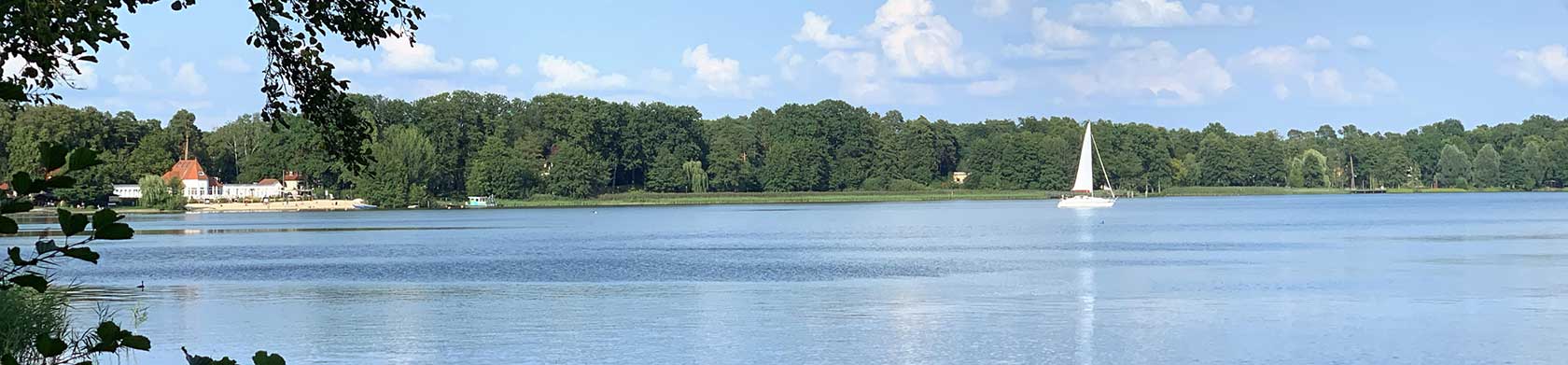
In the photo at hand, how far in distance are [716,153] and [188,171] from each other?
1728 inches

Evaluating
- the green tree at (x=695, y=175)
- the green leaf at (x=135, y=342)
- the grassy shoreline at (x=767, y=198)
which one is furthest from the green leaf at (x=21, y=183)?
the green tree at (x=695, y=175)

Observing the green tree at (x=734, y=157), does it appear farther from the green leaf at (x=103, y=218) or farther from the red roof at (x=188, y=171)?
the green leaf at (x=103, y=218)

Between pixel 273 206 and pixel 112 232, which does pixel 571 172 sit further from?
pixel 112 232

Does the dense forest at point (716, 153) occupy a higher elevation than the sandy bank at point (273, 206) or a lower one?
higher

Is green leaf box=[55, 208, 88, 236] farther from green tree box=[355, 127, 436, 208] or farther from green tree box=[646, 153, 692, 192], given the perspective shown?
green tree box=[646, 153, 692, 192]

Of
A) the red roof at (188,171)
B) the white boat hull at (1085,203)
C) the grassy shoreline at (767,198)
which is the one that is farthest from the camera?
the grassy shoreline at (767,198)

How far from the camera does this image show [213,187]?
124 m

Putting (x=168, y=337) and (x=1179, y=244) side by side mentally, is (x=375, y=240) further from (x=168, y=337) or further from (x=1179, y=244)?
(x=168, y=337)

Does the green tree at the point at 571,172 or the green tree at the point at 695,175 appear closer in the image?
the green tree at the point at 571,172

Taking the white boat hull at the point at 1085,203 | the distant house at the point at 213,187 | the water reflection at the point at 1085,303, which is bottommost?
the water reflection at the point at 1085,303

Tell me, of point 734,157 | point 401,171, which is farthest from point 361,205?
point 734,157

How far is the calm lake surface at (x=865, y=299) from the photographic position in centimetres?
1867

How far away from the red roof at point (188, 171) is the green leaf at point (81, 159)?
400 feet

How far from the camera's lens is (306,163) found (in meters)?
114
